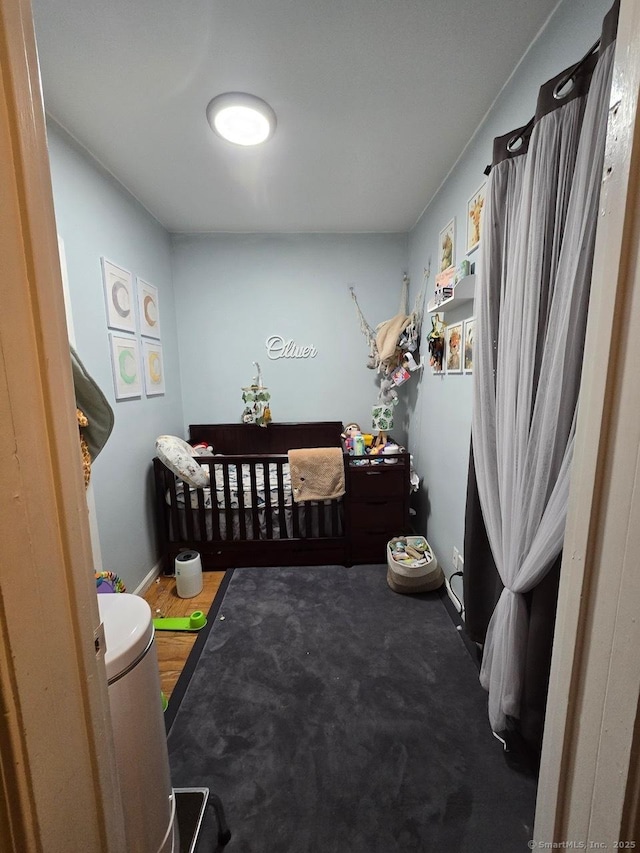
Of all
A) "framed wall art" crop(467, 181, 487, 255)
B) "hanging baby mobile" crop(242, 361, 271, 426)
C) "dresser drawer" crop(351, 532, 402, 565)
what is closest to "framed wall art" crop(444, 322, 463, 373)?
"framed wall art" crop(467, 181, 487, 255)

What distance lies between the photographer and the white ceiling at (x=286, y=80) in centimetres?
109

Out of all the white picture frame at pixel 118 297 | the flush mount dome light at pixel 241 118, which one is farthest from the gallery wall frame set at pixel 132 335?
the flush mount dome light at pixel 241 118

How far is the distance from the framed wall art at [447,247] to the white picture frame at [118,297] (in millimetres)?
1958

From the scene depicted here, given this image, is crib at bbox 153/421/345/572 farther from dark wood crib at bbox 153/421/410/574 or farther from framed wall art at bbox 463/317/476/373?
framed wall art at bbox 463/317/476/373

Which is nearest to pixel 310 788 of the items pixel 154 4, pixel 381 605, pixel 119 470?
pixel 381 605

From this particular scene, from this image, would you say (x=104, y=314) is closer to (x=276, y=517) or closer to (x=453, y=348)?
(x=276, y=517)

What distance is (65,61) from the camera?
4.05 ft

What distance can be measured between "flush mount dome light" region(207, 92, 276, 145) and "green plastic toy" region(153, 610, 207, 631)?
2.40 meters

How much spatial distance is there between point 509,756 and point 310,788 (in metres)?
0.70

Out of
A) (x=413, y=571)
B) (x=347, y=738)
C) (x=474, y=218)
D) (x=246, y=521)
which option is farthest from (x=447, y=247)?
(x=347, y=738)

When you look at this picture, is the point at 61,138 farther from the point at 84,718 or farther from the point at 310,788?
the point at 310,788

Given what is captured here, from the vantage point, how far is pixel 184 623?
6.07 ft

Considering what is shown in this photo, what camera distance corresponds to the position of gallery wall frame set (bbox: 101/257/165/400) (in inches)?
77.4

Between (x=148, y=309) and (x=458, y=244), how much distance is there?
206cm
